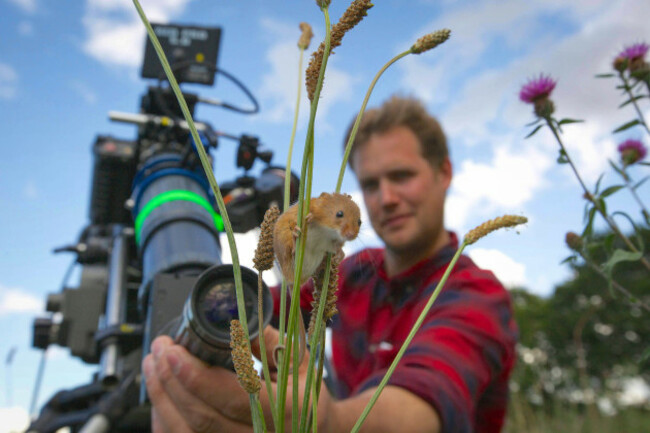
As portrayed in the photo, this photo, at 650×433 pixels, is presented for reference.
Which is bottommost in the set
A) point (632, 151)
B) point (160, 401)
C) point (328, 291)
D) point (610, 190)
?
point (160, 401)

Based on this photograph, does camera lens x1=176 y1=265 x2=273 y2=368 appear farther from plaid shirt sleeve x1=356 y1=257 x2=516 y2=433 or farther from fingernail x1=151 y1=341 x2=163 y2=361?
plaid shirt sleeve x1=356 y1=257 x2=516 y2=433

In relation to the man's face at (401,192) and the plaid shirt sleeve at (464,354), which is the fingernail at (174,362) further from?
the man's face at (401,192)

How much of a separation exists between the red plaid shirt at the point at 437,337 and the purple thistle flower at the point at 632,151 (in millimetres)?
637

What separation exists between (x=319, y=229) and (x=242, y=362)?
0.15 m

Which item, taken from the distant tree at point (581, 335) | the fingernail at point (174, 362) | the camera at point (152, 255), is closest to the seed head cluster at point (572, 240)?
the camera at point (152, 255)

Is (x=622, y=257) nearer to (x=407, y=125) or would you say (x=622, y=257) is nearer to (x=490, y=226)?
(x=490, y=226)

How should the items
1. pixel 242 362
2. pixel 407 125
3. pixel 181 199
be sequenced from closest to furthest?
pixel 242 362
pixel 181 199
pixel 407 125

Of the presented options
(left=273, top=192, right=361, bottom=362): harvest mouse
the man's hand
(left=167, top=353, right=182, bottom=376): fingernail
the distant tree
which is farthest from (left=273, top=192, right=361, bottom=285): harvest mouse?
the distant tree

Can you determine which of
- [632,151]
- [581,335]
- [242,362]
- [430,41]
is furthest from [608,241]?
[581,335]

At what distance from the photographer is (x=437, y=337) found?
154 centimetres

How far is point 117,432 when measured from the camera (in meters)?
1.49

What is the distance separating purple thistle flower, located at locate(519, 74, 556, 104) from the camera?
1.24 metres

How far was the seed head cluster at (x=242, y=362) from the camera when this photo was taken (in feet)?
1.55

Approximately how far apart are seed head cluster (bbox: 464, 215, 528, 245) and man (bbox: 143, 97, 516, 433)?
0.23 metres
